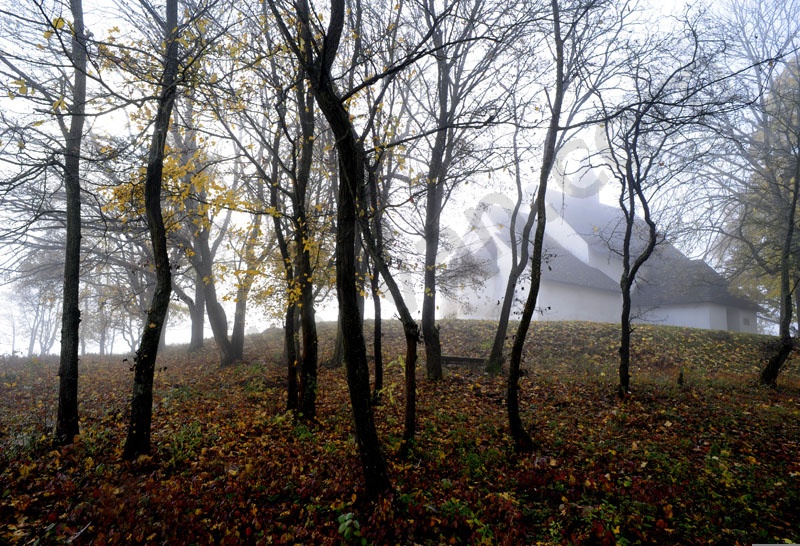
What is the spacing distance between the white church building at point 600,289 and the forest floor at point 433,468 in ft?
41.9

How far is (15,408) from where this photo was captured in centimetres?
1018

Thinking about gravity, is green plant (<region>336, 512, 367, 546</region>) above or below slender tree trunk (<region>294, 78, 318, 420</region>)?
below

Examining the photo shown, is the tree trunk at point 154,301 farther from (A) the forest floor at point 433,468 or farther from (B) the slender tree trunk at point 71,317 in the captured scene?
(B) the slender tree trunk at point 71,317

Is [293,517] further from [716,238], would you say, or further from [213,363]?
[716,238]

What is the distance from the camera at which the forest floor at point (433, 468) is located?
4.99 metres

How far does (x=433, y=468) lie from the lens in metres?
6.70

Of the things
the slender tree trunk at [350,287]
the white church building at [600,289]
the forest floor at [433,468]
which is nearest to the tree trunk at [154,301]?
the forest floor at [433,468]

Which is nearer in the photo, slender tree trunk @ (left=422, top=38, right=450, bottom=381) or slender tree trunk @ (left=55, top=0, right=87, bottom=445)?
slender tree trunk @ (left=55, top=0, right=87, bottom=445)

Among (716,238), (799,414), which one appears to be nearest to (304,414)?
(799,414)

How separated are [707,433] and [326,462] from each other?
22.6 feet

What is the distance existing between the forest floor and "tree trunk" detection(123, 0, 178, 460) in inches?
17.1

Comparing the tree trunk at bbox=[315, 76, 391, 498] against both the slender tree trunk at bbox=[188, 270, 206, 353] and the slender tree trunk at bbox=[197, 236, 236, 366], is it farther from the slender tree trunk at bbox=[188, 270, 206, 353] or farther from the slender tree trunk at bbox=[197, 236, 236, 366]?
the slender tree trunk at bbox=[188, 270, 206, 353]

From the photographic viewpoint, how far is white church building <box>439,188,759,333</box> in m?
23.9

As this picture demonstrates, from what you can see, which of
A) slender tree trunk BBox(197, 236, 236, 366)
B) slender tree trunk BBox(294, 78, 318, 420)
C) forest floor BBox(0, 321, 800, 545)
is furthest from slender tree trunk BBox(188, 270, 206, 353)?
slender tree trunk BBox(294, 78, 318, 420)
